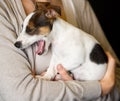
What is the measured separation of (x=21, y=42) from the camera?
3.29 ft

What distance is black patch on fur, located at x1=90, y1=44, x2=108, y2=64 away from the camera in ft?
3.85

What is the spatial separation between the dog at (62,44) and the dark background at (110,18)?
913 millimetres

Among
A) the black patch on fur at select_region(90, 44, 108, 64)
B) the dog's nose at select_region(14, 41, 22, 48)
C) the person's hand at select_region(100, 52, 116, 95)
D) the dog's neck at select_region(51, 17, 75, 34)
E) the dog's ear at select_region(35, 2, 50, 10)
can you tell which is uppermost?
the dog's ear at select_region(35, 2, 50, 10)

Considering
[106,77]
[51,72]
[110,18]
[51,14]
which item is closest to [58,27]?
[51,14]

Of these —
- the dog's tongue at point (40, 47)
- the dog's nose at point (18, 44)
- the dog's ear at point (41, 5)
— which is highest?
the dog's ear at point (41, 5)

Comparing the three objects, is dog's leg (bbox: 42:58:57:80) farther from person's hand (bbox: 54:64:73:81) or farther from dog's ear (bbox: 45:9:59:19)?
dog's ear (bbox: 45:9:59:19)

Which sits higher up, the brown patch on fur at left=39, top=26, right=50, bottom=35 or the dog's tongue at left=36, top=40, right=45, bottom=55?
the brown patch on fur at left=39, top=26, right=50, bottom=35

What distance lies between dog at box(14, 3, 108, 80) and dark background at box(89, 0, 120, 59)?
0.91m

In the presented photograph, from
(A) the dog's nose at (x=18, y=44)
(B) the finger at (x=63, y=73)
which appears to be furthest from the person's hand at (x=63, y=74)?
(A) the dog's nose at (x=18, y=44)

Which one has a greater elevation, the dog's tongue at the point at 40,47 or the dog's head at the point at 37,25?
the dog's head at the point at 37,25

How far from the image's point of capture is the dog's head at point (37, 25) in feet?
3.48

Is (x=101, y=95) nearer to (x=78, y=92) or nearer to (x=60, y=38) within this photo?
(x=78, y=92)

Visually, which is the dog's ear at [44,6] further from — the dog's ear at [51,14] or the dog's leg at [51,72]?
the dog's leg at [51,72]

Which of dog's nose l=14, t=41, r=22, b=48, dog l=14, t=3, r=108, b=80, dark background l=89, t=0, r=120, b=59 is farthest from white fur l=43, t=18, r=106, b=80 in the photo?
dark background l=89, t=0, r=120, b=59
